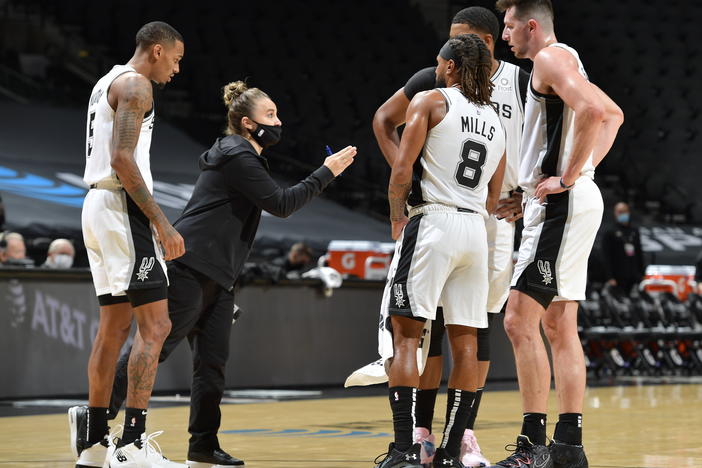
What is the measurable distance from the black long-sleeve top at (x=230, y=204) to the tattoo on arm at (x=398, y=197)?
0.51 m

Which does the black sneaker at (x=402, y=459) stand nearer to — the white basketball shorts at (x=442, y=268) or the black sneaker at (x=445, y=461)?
the black sneaker at (x=445, y=461)

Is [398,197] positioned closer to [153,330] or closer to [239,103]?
[239,103]

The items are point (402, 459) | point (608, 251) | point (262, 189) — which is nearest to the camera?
point (402, 459)

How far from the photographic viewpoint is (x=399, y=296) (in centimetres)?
504

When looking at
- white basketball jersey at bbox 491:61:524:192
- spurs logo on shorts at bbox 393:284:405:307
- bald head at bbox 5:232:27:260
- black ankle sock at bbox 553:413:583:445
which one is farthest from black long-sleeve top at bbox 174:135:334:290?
bald head at bbox 5:232:27:260

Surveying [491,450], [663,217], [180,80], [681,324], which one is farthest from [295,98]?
[491,450]

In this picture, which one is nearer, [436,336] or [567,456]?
[567,456]

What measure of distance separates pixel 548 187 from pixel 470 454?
1318mm

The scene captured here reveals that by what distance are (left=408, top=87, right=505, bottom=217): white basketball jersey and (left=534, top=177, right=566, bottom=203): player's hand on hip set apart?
0.92ft

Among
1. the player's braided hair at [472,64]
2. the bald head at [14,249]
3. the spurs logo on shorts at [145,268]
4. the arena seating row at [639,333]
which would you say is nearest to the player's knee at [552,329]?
the player's braided hair at [472,64]

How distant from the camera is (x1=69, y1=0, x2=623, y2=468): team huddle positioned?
5.04 meters

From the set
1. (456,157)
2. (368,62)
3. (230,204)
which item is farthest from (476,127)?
(368,62)

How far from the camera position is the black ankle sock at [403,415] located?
4879 millimetres

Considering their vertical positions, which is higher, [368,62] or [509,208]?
[368,62]
